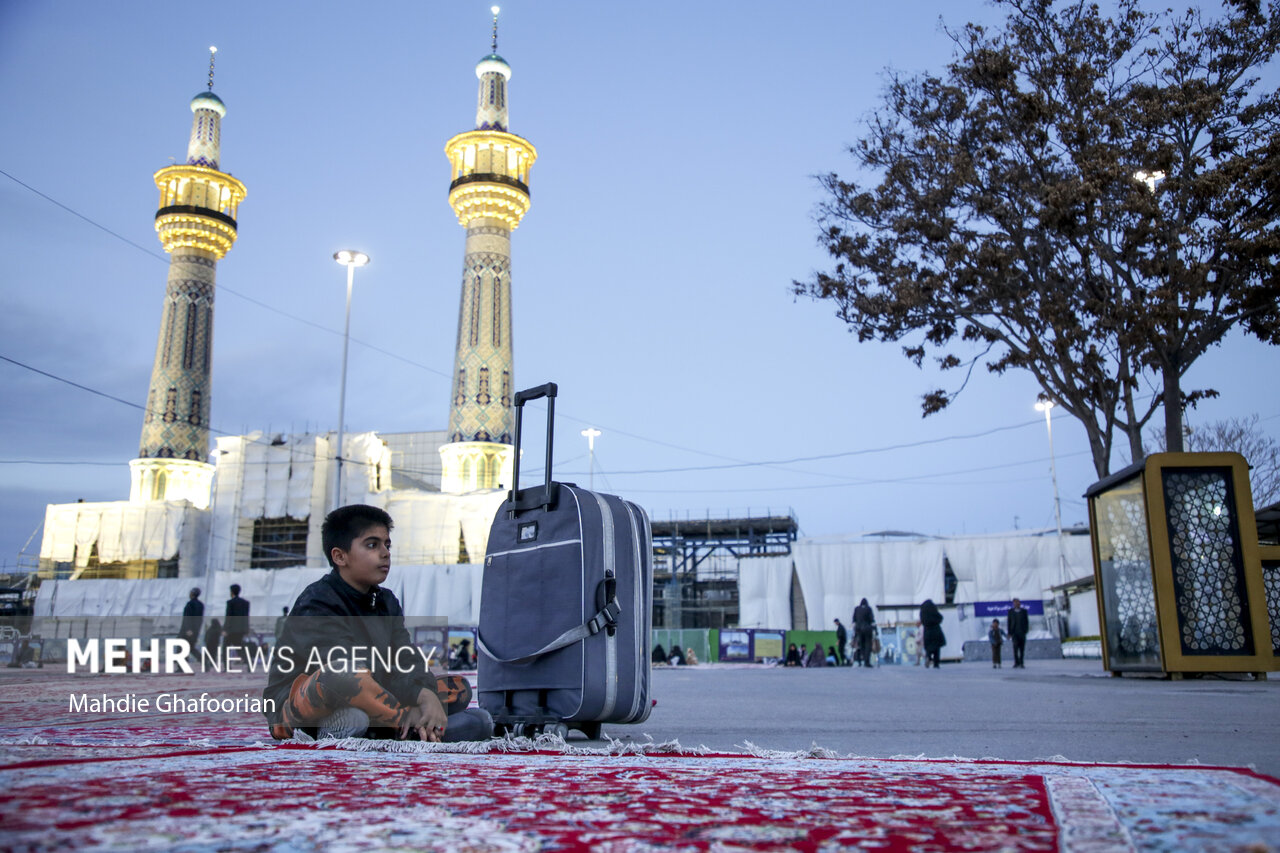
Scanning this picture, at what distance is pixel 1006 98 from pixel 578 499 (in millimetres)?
10030

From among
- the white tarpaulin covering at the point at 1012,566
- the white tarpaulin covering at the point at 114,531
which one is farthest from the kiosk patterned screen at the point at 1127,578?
the white tarpaulin covering at the point at 114,531

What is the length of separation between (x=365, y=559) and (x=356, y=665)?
35cm

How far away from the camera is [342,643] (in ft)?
9.39

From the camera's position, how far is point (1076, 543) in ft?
109

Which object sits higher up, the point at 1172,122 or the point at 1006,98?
the point at 1006,98

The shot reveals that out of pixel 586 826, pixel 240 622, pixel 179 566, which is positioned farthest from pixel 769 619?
pixel 586 826

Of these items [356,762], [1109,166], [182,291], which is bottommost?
[356,762]

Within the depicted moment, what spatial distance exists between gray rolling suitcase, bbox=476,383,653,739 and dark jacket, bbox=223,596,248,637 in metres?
8.75

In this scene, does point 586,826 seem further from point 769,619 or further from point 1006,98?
point 769,619

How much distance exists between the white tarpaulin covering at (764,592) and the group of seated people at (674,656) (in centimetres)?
805

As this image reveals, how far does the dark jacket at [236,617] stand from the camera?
11484 millimetres

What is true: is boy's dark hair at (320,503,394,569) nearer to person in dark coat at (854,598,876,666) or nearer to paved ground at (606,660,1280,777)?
paved ground at (606,660,1280,777)

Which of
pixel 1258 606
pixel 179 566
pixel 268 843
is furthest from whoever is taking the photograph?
pixel 179 566

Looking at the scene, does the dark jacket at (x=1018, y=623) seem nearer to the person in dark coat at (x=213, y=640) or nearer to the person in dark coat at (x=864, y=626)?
the person in dark coat at (x=864, y=626)
